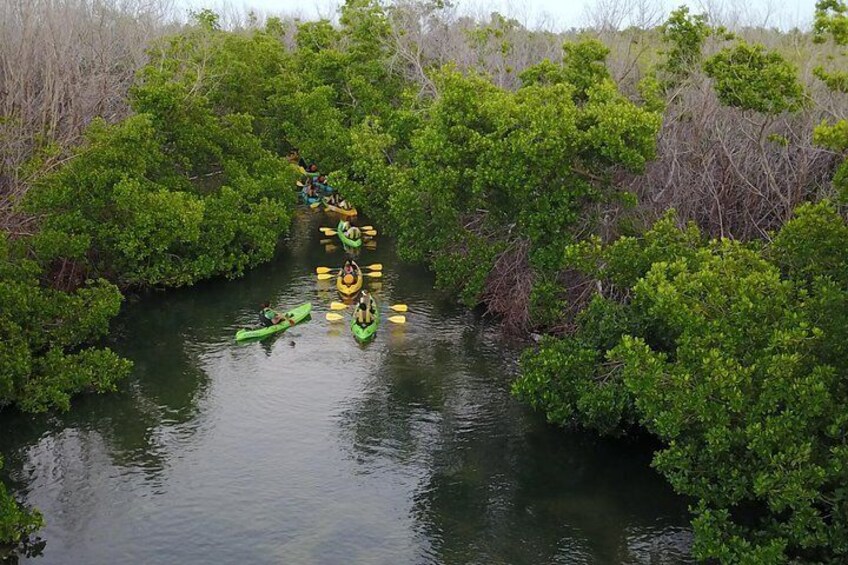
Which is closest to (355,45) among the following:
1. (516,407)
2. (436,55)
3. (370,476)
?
(436,55)

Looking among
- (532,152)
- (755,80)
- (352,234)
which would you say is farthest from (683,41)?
(352,234)

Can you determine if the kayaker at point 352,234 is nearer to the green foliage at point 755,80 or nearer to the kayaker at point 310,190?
the kayaker at point 310,190

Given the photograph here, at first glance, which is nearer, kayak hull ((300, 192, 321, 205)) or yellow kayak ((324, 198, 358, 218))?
yellow kayak ((324, 198, 358, 218))

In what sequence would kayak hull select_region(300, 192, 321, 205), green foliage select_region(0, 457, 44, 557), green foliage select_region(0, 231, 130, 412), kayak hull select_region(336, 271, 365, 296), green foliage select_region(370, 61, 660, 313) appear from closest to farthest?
green foliage select_region(0, 457, 44, 557)
green foliage select_region(370, 61, 660, 313)
green foliage select_region(0, 231, 130, 412)
kayak hull select_region(336, 271, 365, 296)
kayak hull select_region(300, 192, 321, 205)

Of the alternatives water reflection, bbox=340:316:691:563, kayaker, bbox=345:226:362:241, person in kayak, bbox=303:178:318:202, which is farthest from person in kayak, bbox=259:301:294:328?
person in kayak, bbox=303:178:318:202

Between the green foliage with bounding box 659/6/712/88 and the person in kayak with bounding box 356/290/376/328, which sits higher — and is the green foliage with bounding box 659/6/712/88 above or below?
above

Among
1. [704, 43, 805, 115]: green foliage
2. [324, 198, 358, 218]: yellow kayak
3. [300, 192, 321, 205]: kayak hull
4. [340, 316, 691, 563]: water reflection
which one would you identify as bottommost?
[340, 316, 691, 563]: water reflection

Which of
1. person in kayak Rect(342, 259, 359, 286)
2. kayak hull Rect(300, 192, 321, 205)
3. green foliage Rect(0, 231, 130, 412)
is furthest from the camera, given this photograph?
kayak hull Rect(300, 192, 321, 205)

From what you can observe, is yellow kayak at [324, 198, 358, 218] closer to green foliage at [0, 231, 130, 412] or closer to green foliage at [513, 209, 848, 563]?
green foliage at [0, 231, 130, 412]
